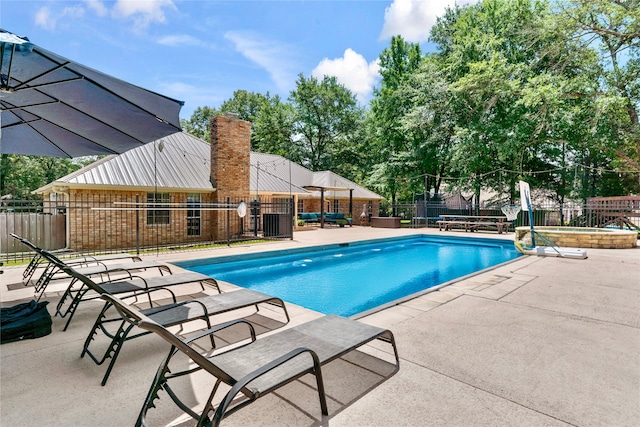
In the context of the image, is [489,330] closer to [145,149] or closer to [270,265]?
[270,265]

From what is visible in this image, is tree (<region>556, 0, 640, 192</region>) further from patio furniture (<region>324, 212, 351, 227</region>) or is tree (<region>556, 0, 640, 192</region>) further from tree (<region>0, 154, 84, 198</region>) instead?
tree (<region>0, 154, 84, 198</region>)

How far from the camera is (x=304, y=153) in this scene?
32.8 metres

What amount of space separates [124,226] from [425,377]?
38.2ft

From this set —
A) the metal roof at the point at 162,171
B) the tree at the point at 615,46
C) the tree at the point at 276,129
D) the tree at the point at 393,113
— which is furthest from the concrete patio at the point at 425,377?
the tree at the point at 276,129

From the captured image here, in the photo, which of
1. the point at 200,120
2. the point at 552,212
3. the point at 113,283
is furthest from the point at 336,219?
the point at 200,120

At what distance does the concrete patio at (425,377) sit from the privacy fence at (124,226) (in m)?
6.45

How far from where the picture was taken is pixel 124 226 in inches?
443

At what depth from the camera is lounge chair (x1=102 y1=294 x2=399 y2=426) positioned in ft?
5.50

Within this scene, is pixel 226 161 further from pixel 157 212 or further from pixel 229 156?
pixel 157 212

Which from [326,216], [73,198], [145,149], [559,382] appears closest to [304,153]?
[326,216]

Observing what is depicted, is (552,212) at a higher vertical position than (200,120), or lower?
lower

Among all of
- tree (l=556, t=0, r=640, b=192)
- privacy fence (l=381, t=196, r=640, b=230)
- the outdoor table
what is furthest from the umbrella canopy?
tree (l=556, t=0, r=640, b=192)

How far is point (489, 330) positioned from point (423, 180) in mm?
21971

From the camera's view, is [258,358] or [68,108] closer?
[258,358]
